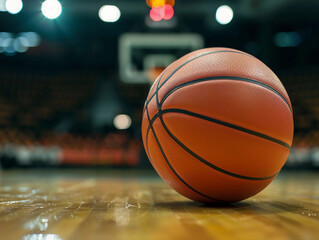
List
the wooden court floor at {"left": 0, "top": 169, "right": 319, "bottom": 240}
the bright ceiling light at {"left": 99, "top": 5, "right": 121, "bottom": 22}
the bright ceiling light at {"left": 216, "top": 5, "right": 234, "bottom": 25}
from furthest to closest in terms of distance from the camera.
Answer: the bright ceiling light at {"left": 99, "top": 5, "right": 121, "bottom": 22} → the bright ceiling light at {"left": 216, "top": 5, "right": 234, "bottom": 25} → the wooden court floor at {"left": 0, "top": 169, "right": 319, "bottom": 240}

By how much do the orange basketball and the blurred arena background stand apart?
21.9 feet

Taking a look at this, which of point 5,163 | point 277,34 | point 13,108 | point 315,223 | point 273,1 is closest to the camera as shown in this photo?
point 315,223

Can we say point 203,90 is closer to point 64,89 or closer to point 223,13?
point 223,13

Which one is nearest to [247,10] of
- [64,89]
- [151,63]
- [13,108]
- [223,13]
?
[223,13]

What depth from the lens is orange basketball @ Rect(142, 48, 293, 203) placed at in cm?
179

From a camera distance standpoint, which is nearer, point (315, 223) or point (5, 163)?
point (315, 223)

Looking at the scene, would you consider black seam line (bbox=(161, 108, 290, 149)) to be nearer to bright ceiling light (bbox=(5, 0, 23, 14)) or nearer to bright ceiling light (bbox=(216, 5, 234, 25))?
bright ceiling light (bbox=(216, 5, 234, 25))

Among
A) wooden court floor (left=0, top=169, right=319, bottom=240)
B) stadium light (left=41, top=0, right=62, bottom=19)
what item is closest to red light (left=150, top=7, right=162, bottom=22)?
stadium light (left=41, top=0, right=62, bottom=19)

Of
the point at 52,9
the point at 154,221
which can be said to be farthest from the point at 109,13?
the point at 154,221

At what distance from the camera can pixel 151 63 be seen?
968 centimetres

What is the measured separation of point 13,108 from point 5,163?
136 inches

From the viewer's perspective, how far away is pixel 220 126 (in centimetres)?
178

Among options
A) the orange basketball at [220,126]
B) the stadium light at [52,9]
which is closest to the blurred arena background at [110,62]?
the stadium light at [52,9]

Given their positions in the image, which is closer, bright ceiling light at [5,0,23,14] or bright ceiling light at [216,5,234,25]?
bright ceiling light at [5,0,23,14]
